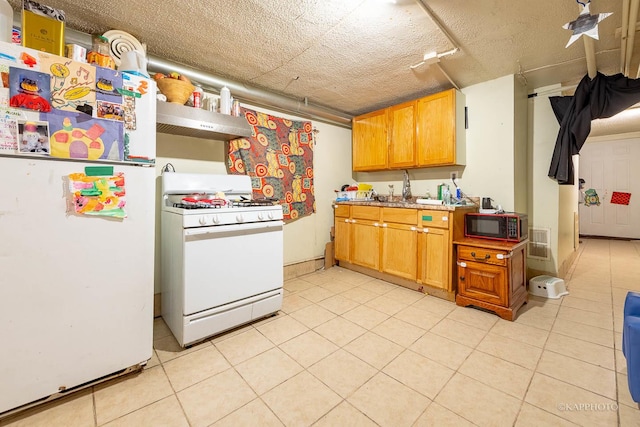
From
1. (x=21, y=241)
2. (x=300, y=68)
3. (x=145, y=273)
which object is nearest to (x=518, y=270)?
(x=300, y=68)

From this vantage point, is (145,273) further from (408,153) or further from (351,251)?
(408,153)

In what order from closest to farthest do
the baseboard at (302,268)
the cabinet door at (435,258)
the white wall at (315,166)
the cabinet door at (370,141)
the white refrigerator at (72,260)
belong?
the white refrigerator at (72,260)
the white wall at (315,166)
the cabinet door at (435,258)
the baseboard at (302,268)
the cabinet door at (370,141)

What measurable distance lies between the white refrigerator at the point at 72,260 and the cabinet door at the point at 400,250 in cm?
244

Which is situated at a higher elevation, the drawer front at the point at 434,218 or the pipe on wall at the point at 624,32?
the pipe on wall at the point at 624,32

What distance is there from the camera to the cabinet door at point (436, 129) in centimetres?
293

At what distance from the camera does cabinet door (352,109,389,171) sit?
361cm

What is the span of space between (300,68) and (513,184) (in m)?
2.54

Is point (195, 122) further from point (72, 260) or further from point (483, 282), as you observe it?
point (483, 282)

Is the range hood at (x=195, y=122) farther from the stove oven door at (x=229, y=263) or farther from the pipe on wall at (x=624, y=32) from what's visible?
the pipe on wall at (x=624, y=32)

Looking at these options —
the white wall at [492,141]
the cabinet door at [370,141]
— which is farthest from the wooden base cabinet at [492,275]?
the cabinet door at [370,141]

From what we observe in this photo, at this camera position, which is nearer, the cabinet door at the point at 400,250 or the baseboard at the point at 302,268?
the cabinet door at the point at 400,250

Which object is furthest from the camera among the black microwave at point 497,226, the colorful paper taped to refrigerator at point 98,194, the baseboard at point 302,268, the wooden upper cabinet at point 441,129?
the baseboard at point 302,268

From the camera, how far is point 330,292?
2.95 meters

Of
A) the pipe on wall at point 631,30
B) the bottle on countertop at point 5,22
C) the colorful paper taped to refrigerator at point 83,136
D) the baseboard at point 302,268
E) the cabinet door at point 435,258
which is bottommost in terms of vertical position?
the baseboard at point 302,268
